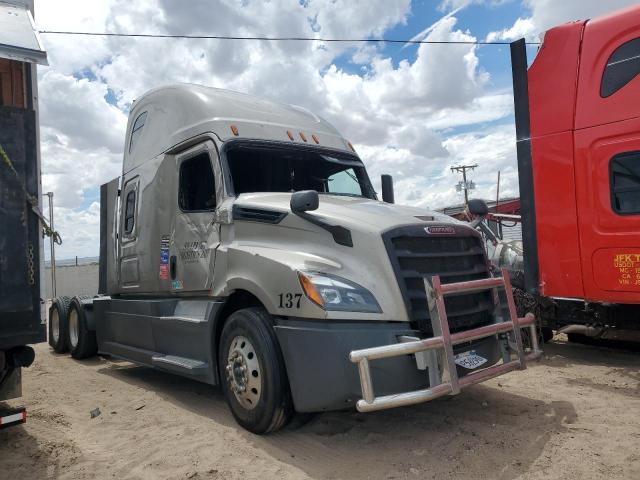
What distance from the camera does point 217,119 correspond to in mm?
5398

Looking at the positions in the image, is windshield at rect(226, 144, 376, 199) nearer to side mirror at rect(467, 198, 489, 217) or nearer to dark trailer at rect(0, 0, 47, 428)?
Answer: side mirror at rect(467, 198, 489, 217)

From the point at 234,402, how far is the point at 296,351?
0.98m

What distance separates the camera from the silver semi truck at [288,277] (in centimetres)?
378

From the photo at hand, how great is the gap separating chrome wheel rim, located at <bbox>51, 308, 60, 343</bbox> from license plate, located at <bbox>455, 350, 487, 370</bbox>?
754 centimetres

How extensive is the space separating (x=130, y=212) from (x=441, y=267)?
449 centimetres

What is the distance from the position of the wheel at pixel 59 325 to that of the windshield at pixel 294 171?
5.40m

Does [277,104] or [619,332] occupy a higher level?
[277,104]

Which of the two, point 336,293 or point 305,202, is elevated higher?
point 305,202

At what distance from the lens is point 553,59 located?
637 cm

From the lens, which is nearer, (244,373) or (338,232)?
(338,232)

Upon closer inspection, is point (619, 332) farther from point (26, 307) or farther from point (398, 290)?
point (26, 307)

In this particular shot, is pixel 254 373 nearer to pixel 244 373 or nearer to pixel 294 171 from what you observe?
pixel 244 373

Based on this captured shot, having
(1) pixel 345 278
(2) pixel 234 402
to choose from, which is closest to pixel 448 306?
(1) pixel 345 278

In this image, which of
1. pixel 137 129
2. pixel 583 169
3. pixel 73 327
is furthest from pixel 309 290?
pixel 73 327
